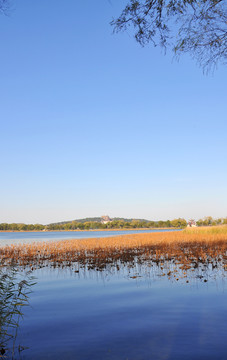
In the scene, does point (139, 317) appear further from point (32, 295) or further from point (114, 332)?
point (32, 295)

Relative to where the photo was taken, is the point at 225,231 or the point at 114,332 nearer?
the point at 114,332

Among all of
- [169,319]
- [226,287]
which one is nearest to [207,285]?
[226,287]

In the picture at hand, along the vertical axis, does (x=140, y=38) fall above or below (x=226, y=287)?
above

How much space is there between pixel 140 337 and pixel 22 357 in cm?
310

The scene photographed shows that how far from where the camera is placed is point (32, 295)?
13.7 metres

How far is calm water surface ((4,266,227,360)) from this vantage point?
725cm

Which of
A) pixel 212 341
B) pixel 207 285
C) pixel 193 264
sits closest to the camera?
pixel 212 341

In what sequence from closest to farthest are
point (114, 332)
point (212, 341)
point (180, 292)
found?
point (212, 341), point (114, 332), point (180, 292)

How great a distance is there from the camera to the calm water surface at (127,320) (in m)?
7.25

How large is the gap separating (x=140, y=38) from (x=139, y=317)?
30.9 feet

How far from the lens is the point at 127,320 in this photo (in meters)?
9.62

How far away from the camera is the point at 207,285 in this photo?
13703 mm

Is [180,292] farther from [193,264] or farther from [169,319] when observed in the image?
[193,264]

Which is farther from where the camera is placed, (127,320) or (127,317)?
(127,317)
